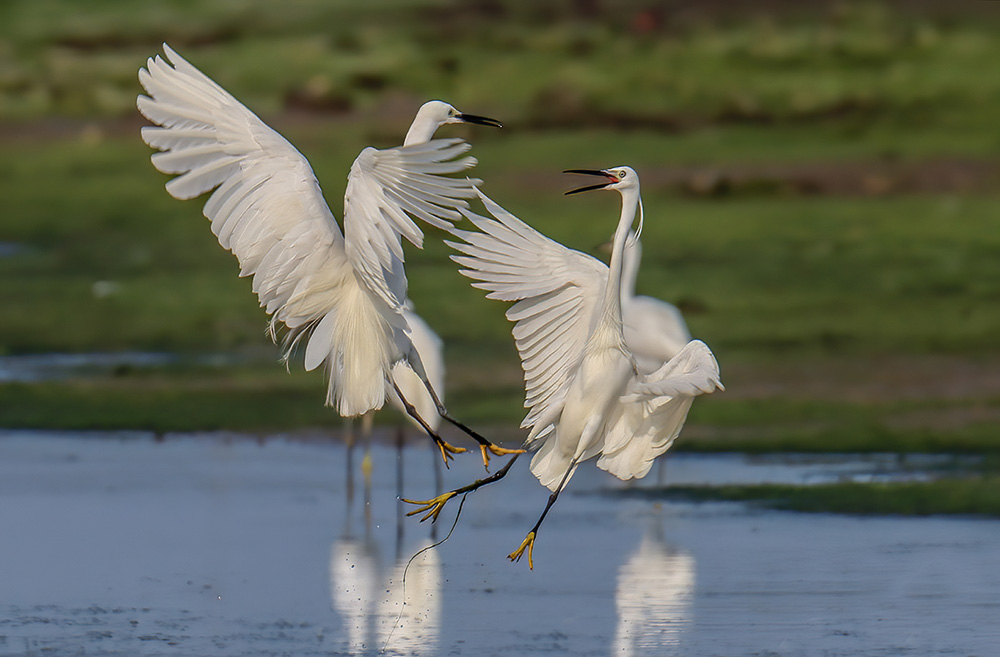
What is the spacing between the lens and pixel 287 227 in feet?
27.6

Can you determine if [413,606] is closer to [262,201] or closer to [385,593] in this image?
[385,593]

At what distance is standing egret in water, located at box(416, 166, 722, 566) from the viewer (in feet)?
27.9

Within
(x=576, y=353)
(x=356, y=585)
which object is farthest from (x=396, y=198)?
(x=356, y=585)

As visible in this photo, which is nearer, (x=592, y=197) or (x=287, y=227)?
(x=287, y=227)

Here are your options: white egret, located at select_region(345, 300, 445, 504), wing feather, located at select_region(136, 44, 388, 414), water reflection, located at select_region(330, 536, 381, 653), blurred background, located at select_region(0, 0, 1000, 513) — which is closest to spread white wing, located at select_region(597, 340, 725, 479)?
water reflection, located at select_region(330, 536, 381, 653)

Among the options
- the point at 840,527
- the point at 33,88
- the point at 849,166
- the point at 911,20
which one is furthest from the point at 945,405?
the point at 33,88

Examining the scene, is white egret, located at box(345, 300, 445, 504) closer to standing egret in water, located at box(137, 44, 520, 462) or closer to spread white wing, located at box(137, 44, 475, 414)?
standing egret in water, located at box(137, 44, 520, 462)

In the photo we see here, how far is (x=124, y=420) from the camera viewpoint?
13.4m

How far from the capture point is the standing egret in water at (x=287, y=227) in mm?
8375

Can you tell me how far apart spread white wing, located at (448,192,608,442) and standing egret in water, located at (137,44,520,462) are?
1.52 ft

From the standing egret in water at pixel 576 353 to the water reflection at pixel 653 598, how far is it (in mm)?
485

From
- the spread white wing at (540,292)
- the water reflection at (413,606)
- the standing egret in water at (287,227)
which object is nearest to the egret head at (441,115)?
the standing egret in water at (287,227)

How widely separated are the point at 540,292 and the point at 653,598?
1.57 m

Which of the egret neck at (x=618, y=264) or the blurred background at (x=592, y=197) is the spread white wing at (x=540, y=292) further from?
the blurred background at (x=592, y=197)
